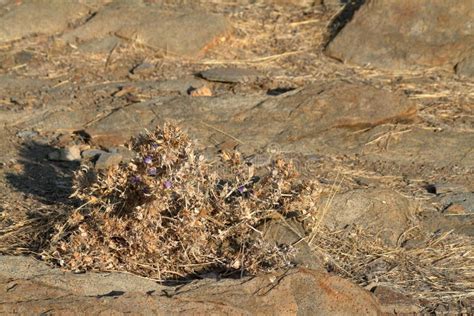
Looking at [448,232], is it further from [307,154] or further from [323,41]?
[323,41]

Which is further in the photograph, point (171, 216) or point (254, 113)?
point (254, 113)

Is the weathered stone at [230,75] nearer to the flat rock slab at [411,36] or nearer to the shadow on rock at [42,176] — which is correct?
the flat rock slab at [411,36]

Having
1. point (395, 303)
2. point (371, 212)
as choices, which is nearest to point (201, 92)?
point (371, 212)

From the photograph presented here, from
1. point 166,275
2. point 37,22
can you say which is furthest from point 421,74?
point 166,275

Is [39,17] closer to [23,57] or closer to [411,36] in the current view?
[23,57]

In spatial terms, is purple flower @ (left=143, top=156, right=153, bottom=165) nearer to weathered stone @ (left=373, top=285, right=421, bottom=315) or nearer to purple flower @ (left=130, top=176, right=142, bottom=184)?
purple flower @ (left=130, top=176, right=142, bottom=184)

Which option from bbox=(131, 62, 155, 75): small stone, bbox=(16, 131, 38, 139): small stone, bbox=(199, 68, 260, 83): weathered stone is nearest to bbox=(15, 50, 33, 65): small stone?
bbox=(131, 62, 155, 75): small stone
